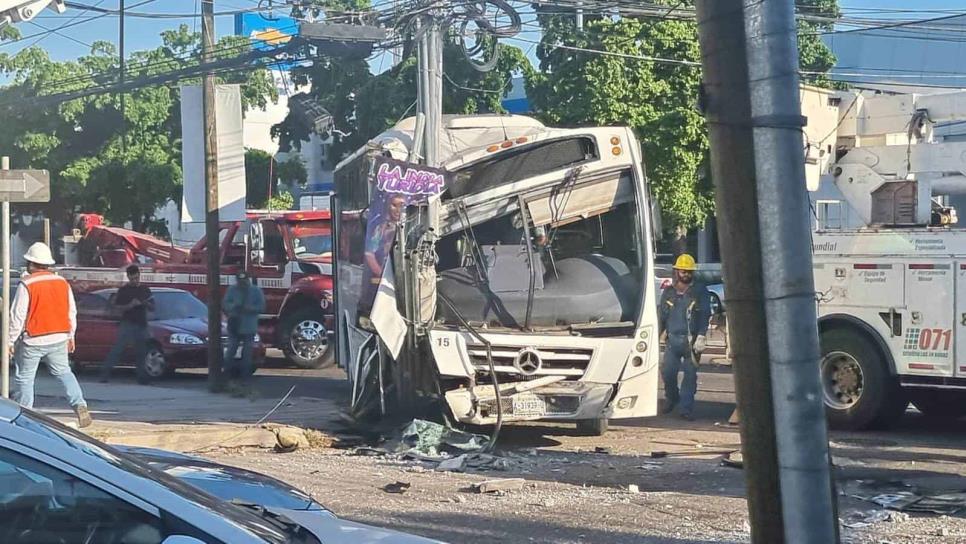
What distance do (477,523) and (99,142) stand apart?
1284 inches

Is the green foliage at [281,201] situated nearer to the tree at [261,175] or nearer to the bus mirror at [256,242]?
the tree at [261,175]

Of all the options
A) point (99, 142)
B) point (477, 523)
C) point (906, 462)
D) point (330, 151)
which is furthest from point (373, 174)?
point (99, 142)

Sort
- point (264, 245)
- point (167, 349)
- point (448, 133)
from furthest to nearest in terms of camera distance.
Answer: point (264, 245)
point (167, 349)
point (448, 133)

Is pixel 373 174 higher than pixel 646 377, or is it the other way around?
pixel 373 174

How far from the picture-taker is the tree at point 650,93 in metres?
29.3

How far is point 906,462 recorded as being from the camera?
1035cm

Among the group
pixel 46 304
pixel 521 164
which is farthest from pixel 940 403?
pixel 46 304

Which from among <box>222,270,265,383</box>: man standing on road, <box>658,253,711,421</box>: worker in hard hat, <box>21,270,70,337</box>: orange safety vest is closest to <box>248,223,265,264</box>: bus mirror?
<box>222,270,265,383</box>: man standing on road

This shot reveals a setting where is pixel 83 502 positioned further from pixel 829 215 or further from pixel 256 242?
pixel 256 242

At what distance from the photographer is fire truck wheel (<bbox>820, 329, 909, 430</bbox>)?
12.0m

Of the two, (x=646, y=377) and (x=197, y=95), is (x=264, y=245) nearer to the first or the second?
(x=197, y=95)

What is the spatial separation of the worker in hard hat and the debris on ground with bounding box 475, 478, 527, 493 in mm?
4720

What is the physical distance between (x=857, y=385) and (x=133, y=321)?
10.8m

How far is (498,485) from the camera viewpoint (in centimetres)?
910
